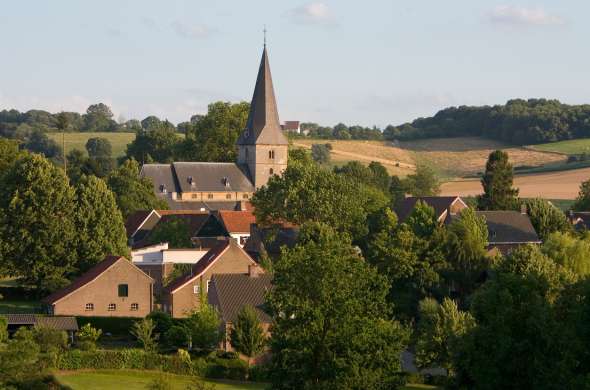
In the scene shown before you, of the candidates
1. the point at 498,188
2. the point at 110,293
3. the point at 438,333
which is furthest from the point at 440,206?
the point at 438,333

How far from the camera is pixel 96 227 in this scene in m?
78.1

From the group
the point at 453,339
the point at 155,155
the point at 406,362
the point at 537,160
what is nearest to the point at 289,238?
the point at 406,362

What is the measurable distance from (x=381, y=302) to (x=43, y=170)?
121ft

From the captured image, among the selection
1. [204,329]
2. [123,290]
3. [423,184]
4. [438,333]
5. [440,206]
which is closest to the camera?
[438,333]

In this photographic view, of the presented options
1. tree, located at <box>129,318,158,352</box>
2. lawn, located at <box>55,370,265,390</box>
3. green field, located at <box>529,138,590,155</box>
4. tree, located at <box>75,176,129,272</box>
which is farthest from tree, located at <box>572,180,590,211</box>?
lawn, located at <box>55,370,265,390</box>

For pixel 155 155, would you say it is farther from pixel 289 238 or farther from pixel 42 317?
pixel 42 317

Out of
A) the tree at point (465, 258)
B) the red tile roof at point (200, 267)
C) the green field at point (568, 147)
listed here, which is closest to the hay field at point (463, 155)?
the green field at point (568, 147)

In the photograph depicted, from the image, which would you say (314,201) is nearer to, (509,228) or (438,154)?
(509,228)

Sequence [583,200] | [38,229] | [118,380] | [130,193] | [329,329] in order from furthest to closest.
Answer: [583,200], [130,193], [38,229], [118,380], [329,329]

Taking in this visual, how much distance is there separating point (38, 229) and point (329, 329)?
34.4m

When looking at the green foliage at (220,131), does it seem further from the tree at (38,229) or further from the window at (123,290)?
the window at (123,290)

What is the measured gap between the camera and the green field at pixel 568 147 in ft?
518

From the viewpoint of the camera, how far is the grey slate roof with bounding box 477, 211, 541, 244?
8719 cm

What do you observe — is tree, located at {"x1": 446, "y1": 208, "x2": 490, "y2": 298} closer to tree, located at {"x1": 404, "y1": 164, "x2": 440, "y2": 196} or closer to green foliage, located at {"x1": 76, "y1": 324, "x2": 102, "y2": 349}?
green foliage, located at {"x1": 76, "y1": 324, "x2": 102, "y2": 349}
